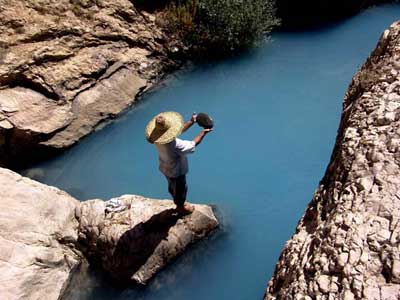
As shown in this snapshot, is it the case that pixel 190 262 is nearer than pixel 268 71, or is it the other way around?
pixel 190 262

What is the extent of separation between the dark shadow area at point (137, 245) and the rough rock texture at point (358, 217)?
191 centimetres

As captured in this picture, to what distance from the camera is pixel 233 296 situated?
5.07 meters

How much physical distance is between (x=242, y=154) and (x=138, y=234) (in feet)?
6.39

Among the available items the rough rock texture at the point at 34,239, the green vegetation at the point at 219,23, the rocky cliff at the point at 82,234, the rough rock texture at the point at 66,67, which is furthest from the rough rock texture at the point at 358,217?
the rough rock texture at the point at 66,67

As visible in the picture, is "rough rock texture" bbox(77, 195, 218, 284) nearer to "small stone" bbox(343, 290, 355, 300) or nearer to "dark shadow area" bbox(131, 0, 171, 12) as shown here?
"small stone" bbox(343, 290, 355, 300)

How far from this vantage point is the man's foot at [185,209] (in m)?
5.53

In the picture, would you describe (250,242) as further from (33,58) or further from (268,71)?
(33,58)

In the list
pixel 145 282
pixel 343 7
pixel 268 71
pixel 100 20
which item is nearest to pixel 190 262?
pixel 145 282

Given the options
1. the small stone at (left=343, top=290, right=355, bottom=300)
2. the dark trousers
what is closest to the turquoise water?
the dark trousers

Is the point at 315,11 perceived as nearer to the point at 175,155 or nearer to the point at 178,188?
the point at 178,188

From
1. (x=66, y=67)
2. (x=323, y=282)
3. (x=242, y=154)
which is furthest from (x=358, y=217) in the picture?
(x=66, y=67)

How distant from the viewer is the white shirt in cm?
468

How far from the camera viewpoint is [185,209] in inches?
219

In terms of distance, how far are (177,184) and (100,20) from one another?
4111mm
